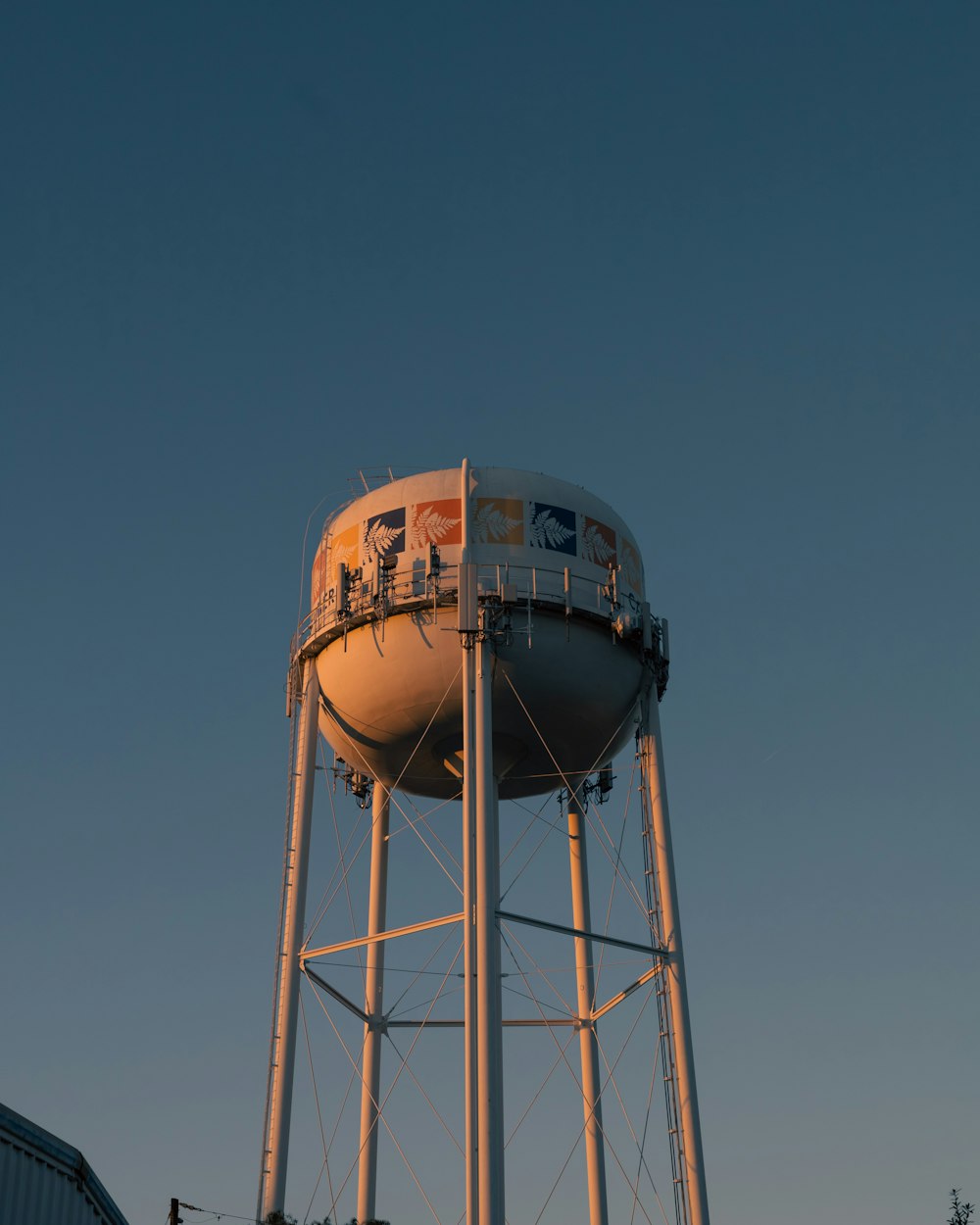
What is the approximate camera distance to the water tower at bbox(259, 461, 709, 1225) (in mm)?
22438

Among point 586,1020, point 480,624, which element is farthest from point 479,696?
point 586,1020

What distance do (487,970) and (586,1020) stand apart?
580 centimetres

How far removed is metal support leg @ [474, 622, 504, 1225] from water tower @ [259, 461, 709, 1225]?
4cm

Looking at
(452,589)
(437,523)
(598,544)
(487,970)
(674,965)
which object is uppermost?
(598,544)

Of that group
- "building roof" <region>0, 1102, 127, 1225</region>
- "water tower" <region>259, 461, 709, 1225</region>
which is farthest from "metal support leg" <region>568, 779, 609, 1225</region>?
"building roof" <region>0, 1102, 127, 1225</region>

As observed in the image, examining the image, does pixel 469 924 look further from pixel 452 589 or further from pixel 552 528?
pixel 552 528

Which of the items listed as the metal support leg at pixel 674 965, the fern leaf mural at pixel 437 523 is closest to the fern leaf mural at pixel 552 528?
the fern leaf mural at pixel 437 523

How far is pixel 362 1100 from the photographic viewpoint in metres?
25.3

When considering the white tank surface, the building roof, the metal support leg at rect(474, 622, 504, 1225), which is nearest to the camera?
the building roof

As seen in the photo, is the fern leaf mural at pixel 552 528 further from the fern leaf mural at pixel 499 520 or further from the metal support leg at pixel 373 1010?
the metal support leg at pixel 373 1010

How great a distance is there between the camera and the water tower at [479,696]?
73.6ft

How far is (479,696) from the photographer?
22.8 meters

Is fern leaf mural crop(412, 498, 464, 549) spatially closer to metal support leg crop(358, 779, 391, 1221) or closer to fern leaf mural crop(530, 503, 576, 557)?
fern leaf mural crop(530, 503, 576, 557)

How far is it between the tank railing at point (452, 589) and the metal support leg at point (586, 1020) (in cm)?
364
